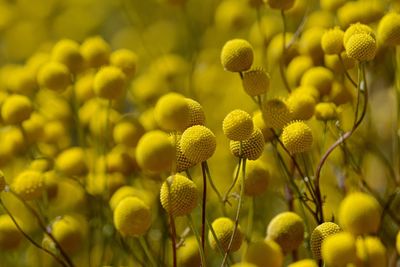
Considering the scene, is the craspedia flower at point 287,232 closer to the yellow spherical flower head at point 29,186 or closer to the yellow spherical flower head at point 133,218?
the yellow spherical flower head at point 133,218

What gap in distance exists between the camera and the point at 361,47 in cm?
76

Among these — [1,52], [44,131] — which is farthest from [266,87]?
[1,52]

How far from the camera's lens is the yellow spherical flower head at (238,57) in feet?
2.69

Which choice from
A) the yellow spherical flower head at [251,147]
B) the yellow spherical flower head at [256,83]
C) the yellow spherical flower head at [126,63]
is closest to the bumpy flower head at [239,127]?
the yellow spherical flower head at [251,147]

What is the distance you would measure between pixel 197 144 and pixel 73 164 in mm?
392

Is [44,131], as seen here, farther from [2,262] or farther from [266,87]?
[266,87]

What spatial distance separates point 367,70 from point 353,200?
510 millimetres

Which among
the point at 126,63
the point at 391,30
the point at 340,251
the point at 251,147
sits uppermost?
the point at 126,63

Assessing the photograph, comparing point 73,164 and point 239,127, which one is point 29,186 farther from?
point 239,127

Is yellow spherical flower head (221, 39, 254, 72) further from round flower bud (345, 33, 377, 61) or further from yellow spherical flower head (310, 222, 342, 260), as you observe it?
yellow spherical flower head (310, 222, 342, 260)

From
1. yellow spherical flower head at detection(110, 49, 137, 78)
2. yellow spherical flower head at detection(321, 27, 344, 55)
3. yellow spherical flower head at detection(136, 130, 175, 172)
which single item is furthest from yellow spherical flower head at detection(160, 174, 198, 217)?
yellow spherical flower head at detection(110, 49, 137, 78)

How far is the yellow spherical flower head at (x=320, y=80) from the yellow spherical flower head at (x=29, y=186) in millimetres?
320

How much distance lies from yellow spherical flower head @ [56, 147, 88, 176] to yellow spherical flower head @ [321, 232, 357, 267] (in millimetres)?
497

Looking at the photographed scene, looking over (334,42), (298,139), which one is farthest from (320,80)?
(298,139)
